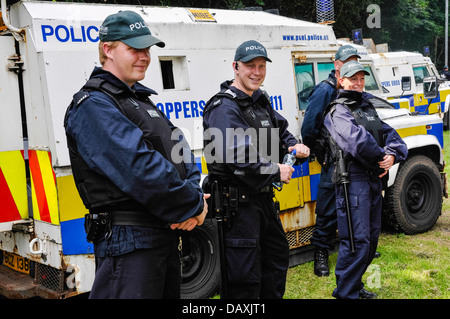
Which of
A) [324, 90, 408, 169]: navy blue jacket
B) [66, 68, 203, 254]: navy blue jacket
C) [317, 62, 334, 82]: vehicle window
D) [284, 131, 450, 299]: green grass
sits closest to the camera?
[66, 68, 203, 254]: navy blue jacket

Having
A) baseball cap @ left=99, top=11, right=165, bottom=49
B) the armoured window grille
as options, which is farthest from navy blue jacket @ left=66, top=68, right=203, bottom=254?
the armoured window grille

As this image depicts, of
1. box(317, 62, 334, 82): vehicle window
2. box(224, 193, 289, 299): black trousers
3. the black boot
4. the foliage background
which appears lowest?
the black boot

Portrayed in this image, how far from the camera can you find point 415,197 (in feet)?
19.1

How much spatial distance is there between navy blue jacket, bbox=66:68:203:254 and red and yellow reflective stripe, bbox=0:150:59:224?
127 centimetres

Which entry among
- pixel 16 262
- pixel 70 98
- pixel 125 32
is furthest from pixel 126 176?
pixel 16 262

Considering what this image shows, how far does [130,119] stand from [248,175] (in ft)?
3.44

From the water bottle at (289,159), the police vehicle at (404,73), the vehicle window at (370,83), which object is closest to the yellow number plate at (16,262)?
the water bottle at (289,159)

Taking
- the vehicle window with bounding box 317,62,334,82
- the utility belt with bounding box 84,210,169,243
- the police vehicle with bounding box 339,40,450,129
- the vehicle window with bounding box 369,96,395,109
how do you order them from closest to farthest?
the utility belt with bounding box 84,210,169,243
the vehicle window with bounding box 317,62,334,82
the vehicle window with bounding box 369,96,395,109
the police vehicle with bounding box 339,40,450,129

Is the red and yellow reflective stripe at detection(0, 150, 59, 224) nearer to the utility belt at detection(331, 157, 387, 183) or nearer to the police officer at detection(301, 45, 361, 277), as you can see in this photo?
the utility belt at detection(331, 157, 387, 183)

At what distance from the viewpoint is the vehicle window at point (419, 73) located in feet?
43.1

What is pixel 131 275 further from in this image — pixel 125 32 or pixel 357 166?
pixel 357 166

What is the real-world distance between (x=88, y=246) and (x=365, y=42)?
421 inches

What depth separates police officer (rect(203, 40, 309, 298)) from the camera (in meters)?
3.14
